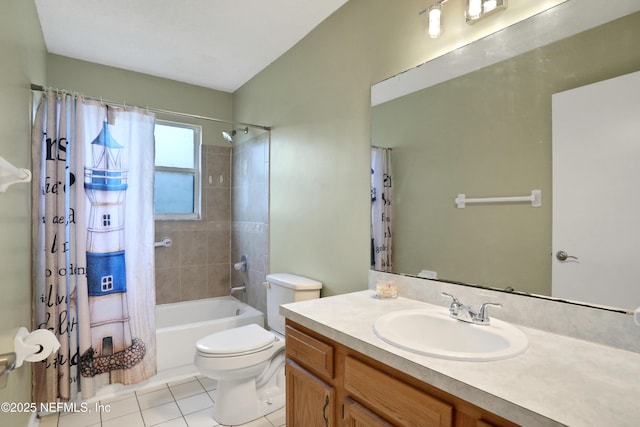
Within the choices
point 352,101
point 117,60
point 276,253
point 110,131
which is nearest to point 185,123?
point 117,60

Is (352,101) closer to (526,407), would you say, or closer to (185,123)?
(526,407)

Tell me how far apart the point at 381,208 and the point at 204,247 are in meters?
2.27

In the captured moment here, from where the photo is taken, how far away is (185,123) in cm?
335

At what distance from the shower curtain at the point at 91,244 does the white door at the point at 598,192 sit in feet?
7.99

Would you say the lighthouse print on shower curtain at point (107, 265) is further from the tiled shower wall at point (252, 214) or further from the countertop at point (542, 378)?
the countertop at point (542, 378)

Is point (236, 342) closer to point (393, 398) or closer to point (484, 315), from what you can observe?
point (393, 398)

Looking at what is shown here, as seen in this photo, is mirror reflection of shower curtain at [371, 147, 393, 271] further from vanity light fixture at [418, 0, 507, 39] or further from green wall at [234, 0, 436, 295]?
vanity light fixture at [418, 0, 507, 39]

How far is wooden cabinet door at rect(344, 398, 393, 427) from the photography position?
1005 millimetres

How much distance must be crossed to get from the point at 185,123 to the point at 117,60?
77 centimetres

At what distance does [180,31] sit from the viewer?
233 centimetres

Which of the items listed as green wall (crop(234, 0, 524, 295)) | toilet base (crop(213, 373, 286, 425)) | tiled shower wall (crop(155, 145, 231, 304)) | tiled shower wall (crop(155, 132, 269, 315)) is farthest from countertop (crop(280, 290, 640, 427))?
tiled shower wall (crop(155, 145, 231, 304))

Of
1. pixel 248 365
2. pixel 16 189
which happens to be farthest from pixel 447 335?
pixel 16 189

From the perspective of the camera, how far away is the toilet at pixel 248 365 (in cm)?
184

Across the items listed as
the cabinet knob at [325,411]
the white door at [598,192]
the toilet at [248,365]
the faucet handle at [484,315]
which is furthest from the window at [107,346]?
the white door at [598,192]
